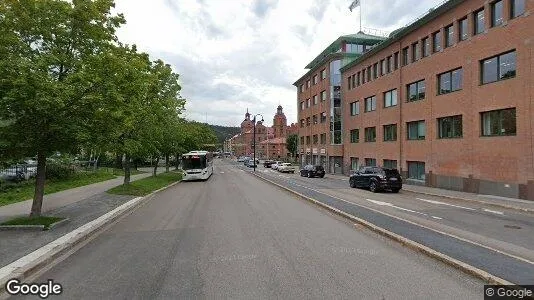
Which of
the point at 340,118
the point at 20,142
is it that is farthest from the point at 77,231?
the point at 340,118

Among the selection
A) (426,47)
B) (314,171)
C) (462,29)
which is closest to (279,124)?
(314,171)

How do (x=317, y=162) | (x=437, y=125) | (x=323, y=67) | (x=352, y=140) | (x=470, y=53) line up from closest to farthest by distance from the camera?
(x=470, y=53) < (x=437, y=125) < (x=352, y=140) < (x=323, y=67) < (x=317, y=162)

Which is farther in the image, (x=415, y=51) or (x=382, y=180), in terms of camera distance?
(x=415, y=51)

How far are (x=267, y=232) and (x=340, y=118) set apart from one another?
40.9 metres

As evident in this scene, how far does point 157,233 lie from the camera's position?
11305 mm

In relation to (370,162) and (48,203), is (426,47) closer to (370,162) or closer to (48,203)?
(370,162)

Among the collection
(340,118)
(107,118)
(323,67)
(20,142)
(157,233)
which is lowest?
(157,233)

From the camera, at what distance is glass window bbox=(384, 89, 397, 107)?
117 feet

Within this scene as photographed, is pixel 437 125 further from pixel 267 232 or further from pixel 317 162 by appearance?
pixel 317 162

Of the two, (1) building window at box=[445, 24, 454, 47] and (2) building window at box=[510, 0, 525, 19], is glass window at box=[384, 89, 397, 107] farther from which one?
(2) building window at box=[510, 0, 525, 19]

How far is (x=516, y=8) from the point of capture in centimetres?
2128

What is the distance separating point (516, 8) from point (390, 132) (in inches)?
646

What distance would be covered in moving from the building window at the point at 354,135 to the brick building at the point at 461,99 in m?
4.83

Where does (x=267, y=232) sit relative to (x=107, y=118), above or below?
below
